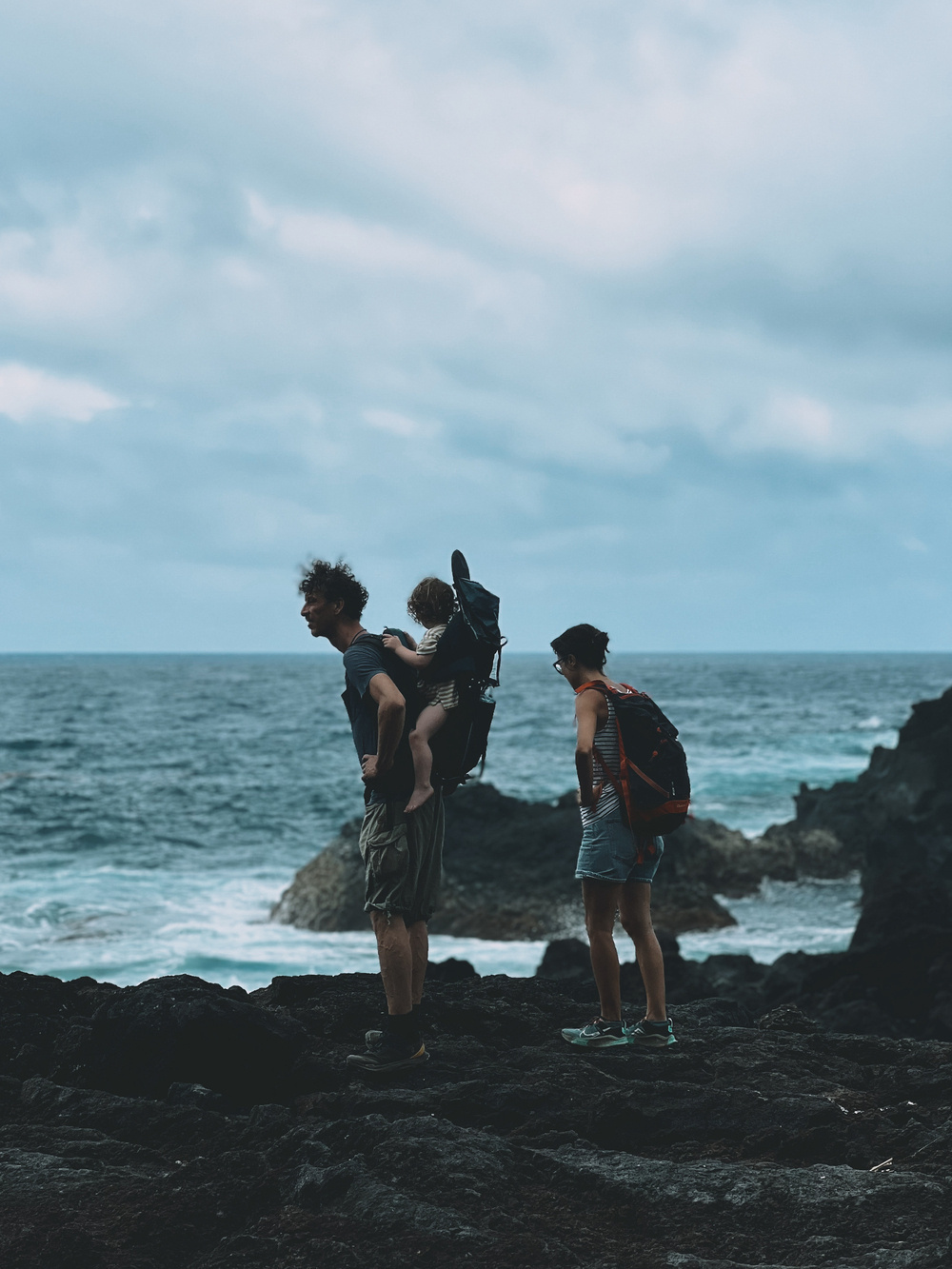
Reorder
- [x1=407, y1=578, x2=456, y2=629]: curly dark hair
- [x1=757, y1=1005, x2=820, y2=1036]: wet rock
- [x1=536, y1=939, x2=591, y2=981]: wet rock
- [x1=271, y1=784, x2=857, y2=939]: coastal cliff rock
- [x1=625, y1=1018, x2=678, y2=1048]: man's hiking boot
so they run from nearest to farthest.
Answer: [x1=407, y1=578, x2=456, y2=629]: curly dark hair
[x1=625, y1=1018, x2=678, y2=1048]: man's hiking boot
[x1=757, y1=1005, x2=820, y2=1036]: wet rock
[x1=536, y1=939, x2=591, y2=981]: wet rock
[x1=271, y1=784, x2=857, y2=939]: coastal cliff rock

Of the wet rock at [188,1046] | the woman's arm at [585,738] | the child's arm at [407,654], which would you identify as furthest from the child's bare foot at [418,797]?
the wet rock at [188,1046]

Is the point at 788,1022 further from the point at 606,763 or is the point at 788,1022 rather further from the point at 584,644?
the point at 584,644

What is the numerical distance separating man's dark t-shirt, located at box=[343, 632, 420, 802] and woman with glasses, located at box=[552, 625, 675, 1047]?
0.69 metres

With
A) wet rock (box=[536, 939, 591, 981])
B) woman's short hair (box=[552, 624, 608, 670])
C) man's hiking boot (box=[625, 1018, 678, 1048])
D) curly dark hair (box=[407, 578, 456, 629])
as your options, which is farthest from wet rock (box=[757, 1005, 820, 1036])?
wet rock (box=[536, 939, 591, 981])

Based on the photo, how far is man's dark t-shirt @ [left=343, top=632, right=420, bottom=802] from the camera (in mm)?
4590

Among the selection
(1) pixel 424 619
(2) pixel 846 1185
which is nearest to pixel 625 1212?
(2) pixel 846 1185

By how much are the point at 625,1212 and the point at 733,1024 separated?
310 cm

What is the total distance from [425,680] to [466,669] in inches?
8.7

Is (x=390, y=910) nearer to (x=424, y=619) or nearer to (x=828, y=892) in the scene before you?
(x=424, y=619)

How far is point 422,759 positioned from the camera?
4.61 m

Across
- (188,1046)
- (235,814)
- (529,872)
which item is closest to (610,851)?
(188,1046)

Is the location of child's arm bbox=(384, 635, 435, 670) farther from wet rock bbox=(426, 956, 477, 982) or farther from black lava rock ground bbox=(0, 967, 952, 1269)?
wet rock bbox=(426, 956, 477, 982)

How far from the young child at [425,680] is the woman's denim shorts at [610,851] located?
2.64 ft

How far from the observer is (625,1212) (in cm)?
337
